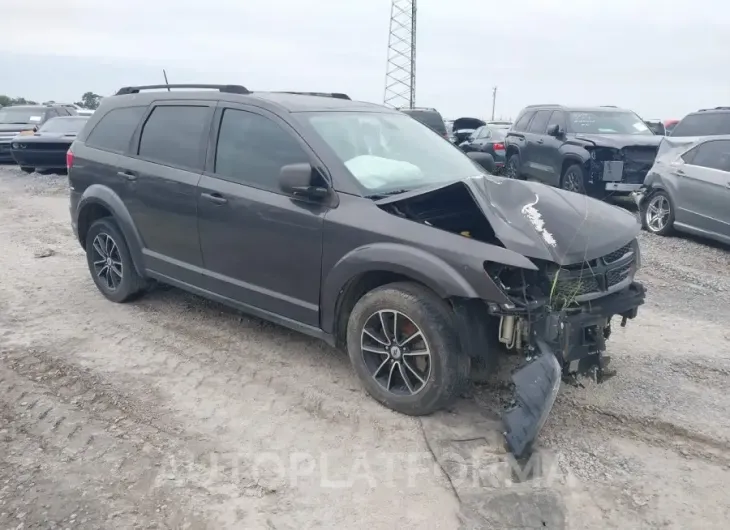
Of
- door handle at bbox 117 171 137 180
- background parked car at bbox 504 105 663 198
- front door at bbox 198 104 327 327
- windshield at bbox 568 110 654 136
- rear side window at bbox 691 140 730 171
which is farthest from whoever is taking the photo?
windshield at bbox 568 110 654 136

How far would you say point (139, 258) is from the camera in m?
5.34

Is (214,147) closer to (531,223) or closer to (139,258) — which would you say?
(139,258)

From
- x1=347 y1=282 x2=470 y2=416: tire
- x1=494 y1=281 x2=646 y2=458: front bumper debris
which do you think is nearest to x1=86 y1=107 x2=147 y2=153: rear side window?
x1=347 y1=282 x2=470 y2=416: tire

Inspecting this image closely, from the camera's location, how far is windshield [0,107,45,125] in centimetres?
1848

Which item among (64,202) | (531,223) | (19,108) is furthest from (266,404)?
(19,108)

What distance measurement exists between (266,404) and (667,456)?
229 centimetres

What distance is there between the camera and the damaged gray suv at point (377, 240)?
3.44 meters

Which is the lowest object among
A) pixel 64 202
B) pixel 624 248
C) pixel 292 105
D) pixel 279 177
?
pixel 64 202

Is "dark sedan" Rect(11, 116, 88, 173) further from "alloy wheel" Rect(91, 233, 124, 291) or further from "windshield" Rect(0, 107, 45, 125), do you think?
"alloy wheel" Rect(91, 233, 124, 291)

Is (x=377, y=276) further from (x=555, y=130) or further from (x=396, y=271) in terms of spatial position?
(x=555, y=130)

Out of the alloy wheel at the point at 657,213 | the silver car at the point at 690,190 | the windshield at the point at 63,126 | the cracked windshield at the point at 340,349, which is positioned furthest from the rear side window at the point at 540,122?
the windshield at the point at 63,126

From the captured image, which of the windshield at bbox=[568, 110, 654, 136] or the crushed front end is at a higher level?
the windshield at bbox=[568, 110, 654, 136]

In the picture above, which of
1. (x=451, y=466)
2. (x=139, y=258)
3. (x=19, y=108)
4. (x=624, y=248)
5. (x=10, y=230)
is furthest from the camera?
(x=19, y=108)

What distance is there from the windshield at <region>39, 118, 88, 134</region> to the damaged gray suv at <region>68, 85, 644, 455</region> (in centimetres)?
1132
